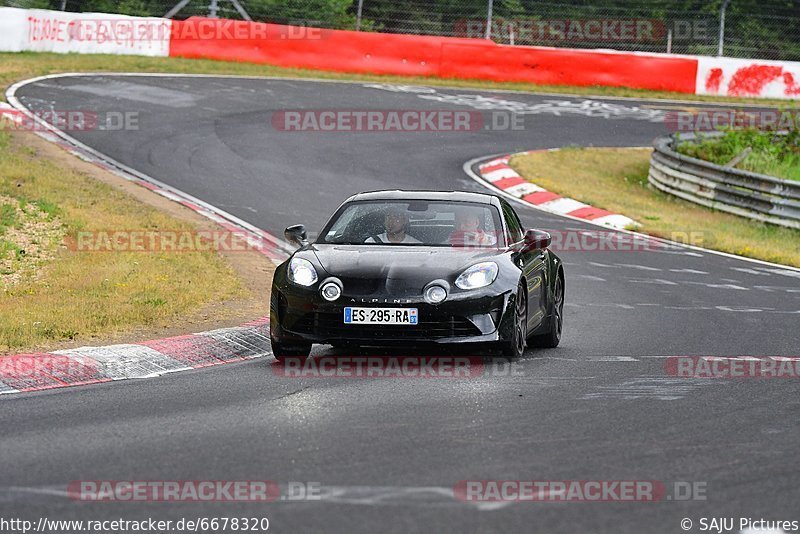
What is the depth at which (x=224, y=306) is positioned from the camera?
11.5 m

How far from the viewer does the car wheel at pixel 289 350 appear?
921 cm

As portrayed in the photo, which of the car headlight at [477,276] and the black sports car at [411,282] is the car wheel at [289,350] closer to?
the black sports car at [411,282]

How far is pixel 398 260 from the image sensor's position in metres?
9.21

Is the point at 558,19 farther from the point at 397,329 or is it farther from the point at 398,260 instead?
the point at 397,329

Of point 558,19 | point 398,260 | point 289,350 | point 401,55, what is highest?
point 558,19

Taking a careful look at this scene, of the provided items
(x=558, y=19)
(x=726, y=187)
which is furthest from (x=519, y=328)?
(x=558, y=19)

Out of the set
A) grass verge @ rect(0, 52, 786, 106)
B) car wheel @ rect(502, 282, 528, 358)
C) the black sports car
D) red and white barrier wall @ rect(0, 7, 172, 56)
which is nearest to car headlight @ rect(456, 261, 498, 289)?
the black sports car

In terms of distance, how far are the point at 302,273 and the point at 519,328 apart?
1545 millimetres

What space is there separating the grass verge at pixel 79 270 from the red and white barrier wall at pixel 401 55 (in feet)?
48.5

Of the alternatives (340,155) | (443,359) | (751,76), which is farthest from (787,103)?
(443,359)

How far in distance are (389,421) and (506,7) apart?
26231 millimetres

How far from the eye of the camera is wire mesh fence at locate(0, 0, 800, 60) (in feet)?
107

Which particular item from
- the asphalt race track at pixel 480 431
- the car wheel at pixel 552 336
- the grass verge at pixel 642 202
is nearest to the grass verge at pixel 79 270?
the asphalt race track at pixel 480 431

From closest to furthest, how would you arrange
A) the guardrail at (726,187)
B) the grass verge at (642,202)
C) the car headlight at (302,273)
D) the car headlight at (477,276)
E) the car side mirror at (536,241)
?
the car headlight at (477,276) → the car headlight at (302,273) → the car side mirror at (536,241) → the grass verge at (642,202) → the guardrail at (726,187)
